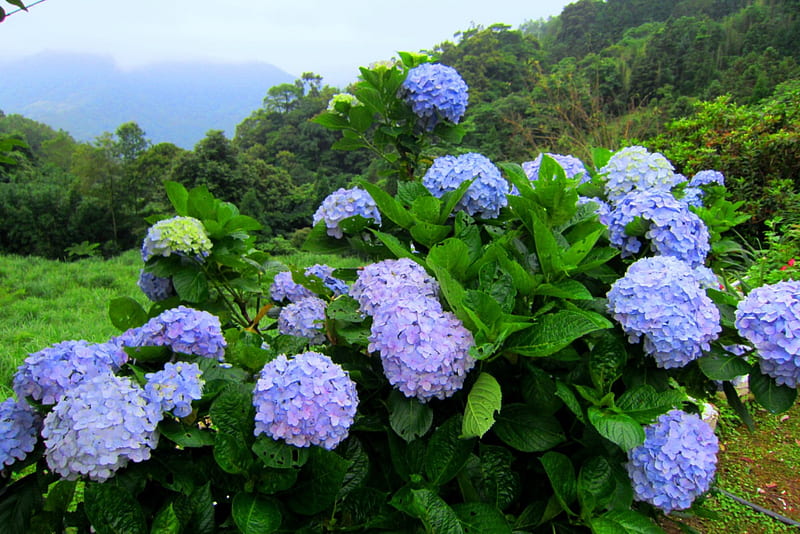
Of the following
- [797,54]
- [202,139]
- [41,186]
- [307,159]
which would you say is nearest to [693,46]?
[797,54]

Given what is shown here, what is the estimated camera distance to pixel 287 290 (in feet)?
4.52

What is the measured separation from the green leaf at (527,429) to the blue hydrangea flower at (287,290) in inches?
27.0

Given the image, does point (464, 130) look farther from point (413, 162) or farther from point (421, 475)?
point (421, 475)

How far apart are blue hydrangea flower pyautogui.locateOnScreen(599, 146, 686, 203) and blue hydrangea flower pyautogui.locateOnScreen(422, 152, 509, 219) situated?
1.06 ft

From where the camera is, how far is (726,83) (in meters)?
14.2

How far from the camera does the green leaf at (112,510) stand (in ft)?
2.18

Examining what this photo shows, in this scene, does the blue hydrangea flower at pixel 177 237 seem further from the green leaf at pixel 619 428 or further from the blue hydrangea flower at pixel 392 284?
the green leaf at pixel 619 428

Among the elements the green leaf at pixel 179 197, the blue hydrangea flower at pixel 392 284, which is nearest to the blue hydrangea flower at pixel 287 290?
the green leaf at pixel 179 197

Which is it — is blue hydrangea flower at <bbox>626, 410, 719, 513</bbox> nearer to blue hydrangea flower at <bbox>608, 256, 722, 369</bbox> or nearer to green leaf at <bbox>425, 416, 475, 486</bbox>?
blue hydrangea flower at <bbox>608, 256, 722, 369</bbox>

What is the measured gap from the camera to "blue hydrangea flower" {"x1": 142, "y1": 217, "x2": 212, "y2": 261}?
3.68 ft

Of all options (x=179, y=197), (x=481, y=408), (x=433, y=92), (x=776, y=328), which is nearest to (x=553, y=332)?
(x=481, y=408)

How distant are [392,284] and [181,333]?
0.38 meters

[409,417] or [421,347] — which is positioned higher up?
[421,347]

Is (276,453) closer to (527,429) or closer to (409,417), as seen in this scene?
(409,417)
